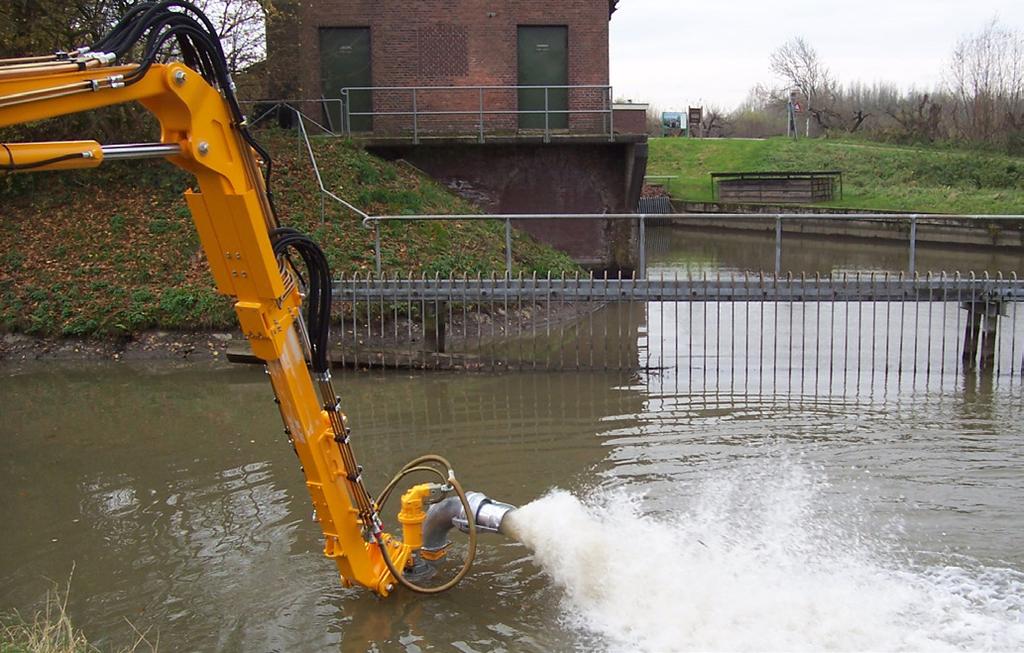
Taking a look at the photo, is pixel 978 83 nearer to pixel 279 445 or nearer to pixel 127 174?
pixel 127 174

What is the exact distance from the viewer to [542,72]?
24031mm

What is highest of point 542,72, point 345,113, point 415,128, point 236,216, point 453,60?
point 453,60

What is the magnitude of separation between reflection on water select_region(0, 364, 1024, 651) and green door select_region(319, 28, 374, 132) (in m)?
10.8

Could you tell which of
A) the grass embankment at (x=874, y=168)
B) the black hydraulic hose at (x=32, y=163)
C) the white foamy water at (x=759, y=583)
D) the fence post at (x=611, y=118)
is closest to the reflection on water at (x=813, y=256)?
the fence post at (x=611, y=118)

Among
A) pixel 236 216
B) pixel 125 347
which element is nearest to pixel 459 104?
pixel 125 347

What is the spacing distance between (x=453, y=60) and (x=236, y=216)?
18.7 m

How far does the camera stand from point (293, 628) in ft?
22.3

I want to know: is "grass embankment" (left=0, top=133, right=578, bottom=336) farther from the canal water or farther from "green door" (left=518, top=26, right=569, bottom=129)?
"green door" (left=518, top=26, right=569, bottom=129)

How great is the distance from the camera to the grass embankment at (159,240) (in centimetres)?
1631

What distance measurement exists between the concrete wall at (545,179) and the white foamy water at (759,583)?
1499 centimetres

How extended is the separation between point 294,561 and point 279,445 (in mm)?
3308

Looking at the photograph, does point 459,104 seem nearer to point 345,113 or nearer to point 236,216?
point 345,113

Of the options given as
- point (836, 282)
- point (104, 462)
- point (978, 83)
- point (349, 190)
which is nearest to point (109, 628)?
point (104, 462)

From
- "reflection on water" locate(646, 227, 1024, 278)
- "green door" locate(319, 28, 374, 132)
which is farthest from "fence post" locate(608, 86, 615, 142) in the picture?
"green door" locate(319, 28, 374, 132)
